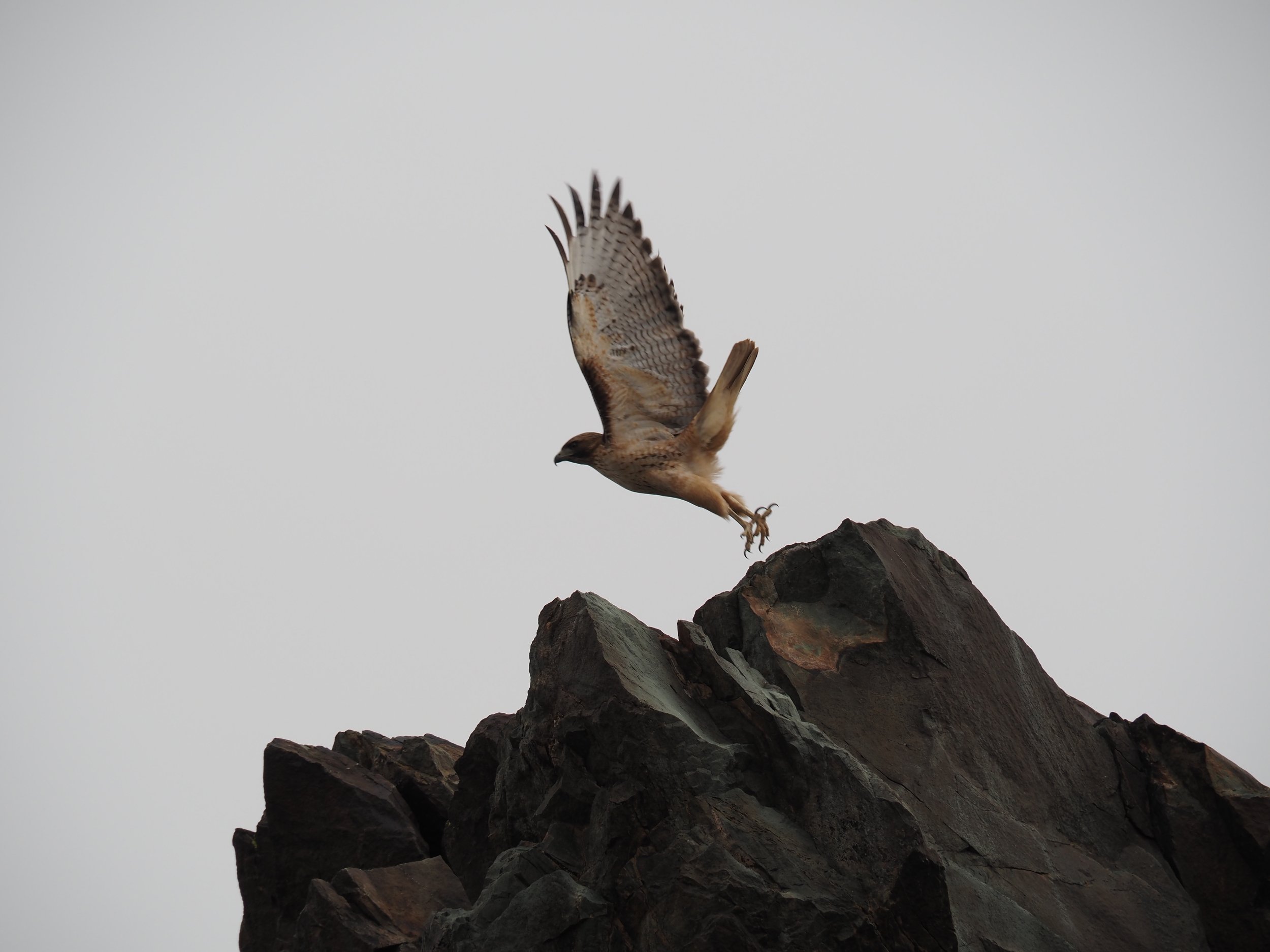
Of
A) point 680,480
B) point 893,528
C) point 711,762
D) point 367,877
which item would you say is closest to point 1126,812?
point 893,528

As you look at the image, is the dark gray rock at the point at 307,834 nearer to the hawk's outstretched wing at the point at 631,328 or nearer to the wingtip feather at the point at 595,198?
the hawk's outstretched wing at the point at 631,328

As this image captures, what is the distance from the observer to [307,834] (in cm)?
732

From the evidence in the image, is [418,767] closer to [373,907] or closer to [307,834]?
[307,834]

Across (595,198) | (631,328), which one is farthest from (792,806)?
(595,198)

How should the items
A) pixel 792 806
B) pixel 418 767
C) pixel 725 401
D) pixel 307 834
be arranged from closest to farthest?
pixel 792 806 → pixel 307 834 → pixel 418 767 → pixel 725 401

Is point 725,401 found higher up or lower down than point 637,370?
lower down

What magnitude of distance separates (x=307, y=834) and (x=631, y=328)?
15.5ft

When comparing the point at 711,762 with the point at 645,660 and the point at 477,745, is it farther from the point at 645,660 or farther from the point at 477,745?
the point at 477,745

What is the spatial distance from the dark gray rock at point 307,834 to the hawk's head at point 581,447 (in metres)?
3.09

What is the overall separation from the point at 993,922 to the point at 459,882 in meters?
3.29

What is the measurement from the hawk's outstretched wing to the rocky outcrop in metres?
2.22

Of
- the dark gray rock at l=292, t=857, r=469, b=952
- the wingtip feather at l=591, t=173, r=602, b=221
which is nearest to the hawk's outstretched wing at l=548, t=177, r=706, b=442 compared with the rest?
the wingtip feather at l=591, t=173, r=602, b=221

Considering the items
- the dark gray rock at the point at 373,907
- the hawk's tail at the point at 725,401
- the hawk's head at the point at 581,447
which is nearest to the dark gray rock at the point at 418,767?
the dark gray rock at the point at 373,907

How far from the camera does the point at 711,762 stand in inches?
213
